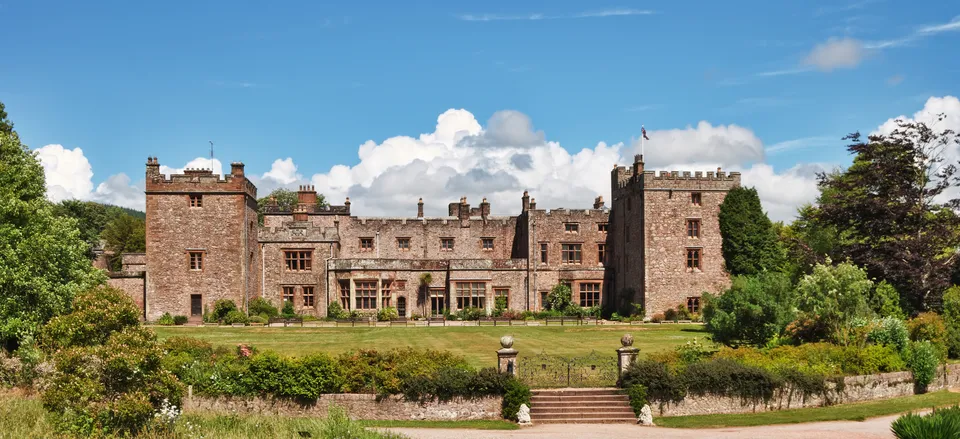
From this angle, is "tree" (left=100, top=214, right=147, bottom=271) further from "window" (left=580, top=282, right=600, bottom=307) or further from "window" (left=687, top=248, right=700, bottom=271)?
"window" (left=687, top=248, right=700, bottom=271)

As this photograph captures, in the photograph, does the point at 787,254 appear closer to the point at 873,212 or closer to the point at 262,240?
the point at 873,212

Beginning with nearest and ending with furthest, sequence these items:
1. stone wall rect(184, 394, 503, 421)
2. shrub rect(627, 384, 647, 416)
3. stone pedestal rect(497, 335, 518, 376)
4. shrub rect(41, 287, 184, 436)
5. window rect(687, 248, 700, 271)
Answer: shrub rect(41, 287, 184, 436), stone wall rect(184, 394, 503, 421), shrub rect(627, 384, 647, 416), stone pedestal rect(497, 335, 518, 376), window rect(687, 248, 700, 271)

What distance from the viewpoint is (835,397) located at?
22.6 metres

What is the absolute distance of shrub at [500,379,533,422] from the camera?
2035cm

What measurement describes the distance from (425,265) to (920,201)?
27183mm

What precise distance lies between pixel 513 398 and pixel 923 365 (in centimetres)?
1321

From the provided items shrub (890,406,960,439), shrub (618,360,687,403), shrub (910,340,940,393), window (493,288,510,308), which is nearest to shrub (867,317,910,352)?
shrub (910,340,940,393)

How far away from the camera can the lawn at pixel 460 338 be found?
99.1ft

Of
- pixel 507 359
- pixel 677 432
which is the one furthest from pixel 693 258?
pixel 677 432

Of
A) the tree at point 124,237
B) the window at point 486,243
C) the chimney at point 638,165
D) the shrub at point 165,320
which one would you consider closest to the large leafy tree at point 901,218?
the chimney at point 638,165

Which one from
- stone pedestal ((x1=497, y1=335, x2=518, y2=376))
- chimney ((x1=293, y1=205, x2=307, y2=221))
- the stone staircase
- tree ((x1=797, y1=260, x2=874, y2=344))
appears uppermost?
chimney ((x1=293, y1=205, x2=307, y2=221))

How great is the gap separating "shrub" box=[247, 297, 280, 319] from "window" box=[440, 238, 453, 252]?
38.7ft

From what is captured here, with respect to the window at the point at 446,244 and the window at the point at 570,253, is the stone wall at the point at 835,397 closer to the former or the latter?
the window at the point at 570,253

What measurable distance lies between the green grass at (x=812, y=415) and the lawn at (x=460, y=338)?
711 centimetres
